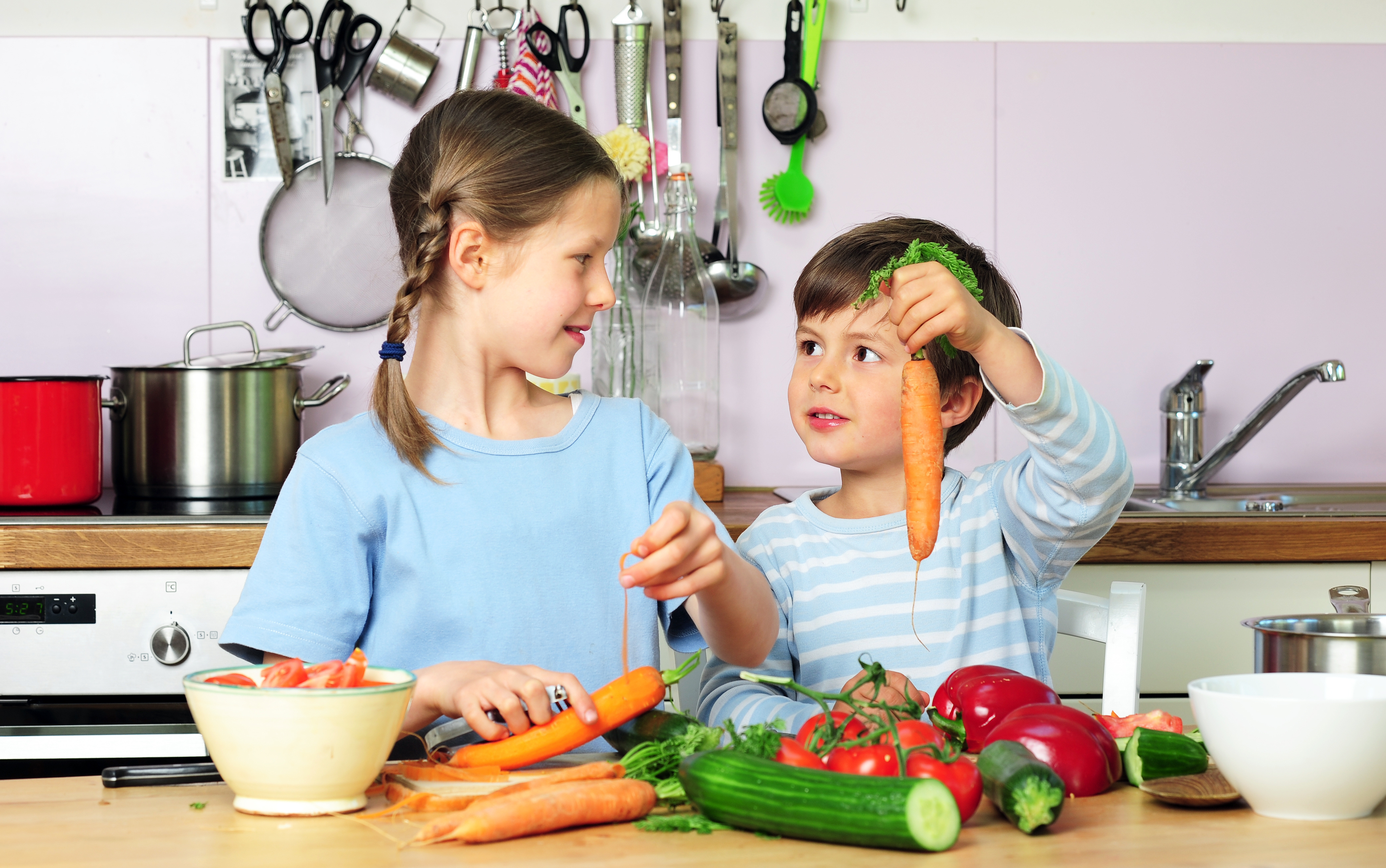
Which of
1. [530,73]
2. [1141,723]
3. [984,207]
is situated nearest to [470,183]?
[1141,723]

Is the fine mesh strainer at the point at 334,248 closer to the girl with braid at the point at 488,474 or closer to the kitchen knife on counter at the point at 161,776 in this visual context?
the girl with braid at the point at 488,474

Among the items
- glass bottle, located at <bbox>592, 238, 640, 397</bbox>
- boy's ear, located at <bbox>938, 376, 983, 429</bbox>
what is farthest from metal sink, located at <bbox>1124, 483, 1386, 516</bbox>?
glass bottle, located at <bbox>592, 238, 640, 397</bbox>

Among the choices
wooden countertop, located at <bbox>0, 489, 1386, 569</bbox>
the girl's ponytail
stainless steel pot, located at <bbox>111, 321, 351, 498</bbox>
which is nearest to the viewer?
the girl's ponytail

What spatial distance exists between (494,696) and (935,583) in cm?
61

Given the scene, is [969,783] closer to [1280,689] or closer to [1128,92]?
[1280,689]

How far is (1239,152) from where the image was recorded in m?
2.24

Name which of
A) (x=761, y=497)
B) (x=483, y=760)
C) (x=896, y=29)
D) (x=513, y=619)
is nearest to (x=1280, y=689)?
(x=483, y=760)

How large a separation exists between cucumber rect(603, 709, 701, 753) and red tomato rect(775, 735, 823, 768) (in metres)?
0.09

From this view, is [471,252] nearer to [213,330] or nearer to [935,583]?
[935,583]

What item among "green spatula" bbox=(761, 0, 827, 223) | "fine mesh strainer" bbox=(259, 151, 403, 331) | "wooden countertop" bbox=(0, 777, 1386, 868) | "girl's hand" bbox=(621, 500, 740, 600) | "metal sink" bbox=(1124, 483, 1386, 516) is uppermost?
"green spatula" bbox=(761, 0, 827, 223)

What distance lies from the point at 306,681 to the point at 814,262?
0.80 meters

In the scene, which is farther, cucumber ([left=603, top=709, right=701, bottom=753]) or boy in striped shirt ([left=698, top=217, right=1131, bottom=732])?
boy in striped shirt ([left=698, top=217, right=1131, bottom=732])

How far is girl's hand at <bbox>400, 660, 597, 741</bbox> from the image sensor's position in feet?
2.69

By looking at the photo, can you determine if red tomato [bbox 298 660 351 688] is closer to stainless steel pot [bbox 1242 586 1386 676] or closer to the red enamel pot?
stainless steel pot [bbox 1242 586 1386 676]
